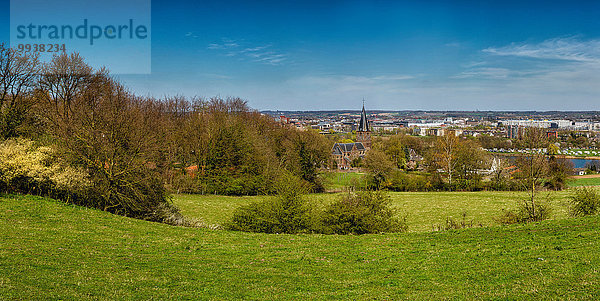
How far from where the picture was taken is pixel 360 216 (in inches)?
848

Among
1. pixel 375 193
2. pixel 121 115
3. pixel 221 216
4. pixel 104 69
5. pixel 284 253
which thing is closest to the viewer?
pixel 284 253

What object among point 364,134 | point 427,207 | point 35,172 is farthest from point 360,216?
point 364,134

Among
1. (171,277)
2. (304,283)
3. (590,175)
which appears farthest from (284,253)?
(590,175)

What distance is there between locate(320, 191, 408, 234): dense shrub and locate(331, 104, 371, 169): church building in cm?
7820

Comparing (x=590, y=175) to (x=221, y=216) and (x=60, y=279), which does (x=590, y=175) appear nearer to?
(x=221, y=216)

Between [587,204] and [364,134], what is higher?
[364,134]

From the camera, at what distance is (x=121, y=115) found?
2580cm

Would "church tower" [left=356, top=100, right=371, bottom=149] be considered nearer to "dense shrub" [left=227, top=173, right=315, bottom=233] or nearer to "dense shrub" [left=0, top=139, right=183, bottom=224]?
"dense shrub" [left=0, top=139, right=183, bottom=224]

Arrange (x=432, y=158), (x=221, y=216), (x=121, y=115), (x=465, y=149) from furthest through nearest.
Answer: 1. (x=432, y=158)
2. (x=465, y=149)
3. (x=221, y=216)
4. (x=121, y=115)

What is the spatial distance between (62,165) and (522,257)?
24774mm

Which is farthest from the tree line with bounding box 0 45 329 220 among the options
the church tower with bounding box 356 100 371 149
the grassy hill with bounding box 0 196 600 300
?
the church tower with bounding box 356 100 371 149

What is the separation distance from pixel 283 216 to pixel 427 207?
24.3 meters

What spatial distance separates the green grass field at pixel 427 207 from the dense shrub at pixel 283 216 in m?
6.17

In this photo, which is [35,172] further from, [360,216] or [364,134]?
[364,134]
